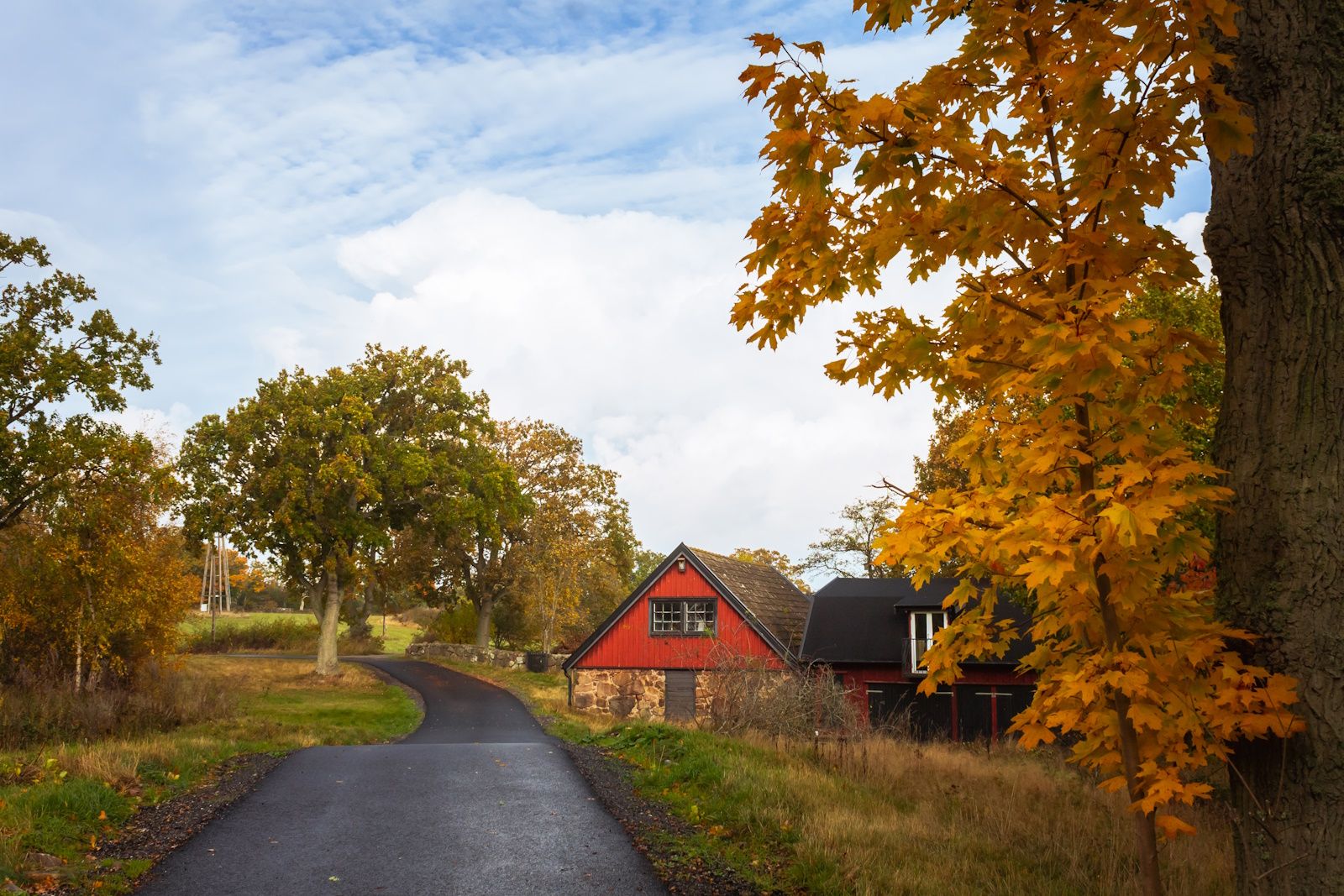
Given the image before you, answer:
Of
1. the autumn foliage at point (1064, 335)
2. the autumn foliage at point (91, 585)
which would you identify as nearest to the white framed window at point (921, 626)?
the autumn foliage at point (91, 585)

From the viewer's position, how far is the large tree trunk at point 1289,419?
14.7 feet

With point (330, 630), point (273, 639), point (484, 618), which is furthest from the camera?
point (273, 639)

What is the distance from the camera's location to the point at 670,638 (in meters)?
34.0

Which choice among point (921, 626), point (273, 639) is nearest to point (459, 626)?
point (273, 639)

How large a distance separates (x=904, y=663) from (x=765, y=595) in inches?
280

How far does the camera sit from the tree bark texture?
38.5 meters

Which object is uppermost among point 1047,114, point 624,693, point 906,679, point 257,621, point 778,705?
point 1047,114

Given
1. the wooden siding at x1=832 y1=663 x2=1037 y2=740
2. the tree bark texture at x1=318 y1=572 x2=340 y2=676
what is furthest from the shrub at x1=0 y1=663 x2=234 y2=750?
the tree bark texture at x1=318 y1=572 x2=340 y2=676

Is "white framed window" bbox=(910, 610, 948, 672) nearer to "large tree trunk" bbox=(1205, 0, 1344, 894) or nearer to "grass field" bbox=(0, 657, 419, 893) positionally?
"grass field" bbox=(0, 657, 419, 893)

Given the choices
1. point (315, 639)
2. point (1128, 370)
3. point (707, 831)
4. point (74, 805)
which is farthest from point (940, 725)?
point (315, 639)

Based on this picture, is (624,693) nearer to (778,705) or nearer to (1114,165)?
(778,705)

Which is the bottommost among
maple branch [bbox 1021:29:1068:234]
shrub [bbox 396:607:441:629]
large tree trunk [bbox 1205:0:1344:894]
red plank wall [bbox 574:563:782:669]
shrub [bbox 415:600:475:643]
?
shrub [bbox 396:607:441:629]

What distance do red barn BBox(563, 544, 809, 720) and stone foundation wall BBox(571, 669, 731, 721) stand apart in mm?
32

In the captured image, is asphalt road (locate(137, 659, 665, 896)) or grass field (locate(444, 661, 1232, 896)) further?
asphalt road (locate(137, 659, 665, 896))
